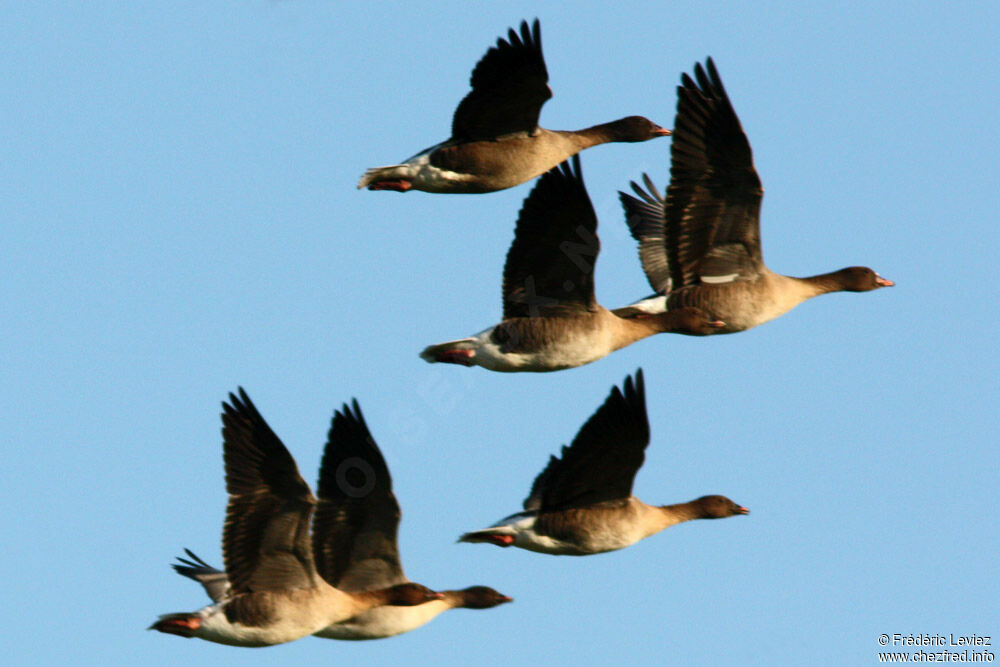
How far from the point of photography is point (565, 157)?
20000 millimetres

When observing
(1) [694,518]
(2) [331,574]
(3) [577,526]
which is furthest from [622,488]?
(2) [331,574]

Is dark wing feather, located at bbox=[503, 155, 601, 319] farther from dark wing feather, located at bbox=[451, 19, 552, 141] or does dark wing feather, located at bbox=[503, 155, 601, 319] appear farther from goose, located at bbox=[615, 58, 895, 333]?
goose, located at bbox=[615, 58, 895, 333]

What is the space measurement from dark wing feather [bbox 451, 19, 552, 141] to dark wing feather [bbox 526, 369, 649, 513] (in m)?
3.18

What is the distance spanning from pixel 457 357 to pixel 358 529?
2235mm

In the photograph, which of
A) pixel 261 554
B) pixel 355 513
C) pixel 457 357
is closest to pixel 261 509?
pixel 261 554

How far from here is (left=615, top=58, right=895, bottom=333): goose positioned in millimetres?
19703

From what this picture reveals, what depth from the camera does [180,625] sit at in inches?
707

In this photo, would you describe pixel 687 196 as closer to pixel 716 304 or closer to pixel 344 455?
pixel 716 304

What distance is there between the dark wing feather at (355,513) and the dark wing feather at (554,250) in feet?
7.76

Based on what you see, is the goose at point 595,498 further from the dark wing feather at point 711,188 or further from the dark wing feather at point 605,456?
the dark wing feather at point 711,188

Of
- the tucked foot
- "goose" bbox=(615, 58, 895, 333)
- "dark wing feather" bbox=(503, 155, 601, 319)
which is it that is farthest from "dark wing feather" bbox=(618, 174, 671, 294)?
the tucked foot

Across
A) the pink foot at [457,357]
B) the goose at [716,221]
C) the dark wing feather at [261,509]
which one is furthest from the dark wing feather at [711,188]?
the dark wing feather at [261,509]

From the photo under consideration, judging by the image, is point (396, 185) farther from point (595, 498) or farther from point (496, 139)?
point (595, 498)

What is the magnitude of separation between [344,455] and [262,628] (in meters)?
1.90
